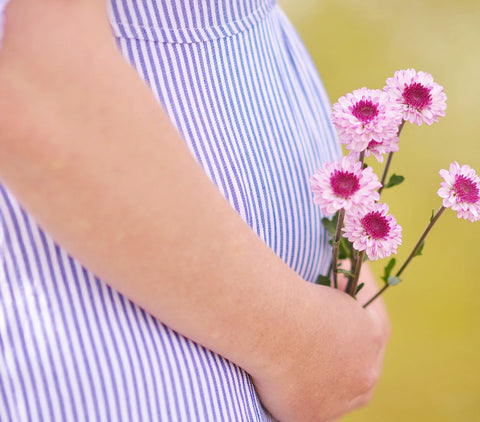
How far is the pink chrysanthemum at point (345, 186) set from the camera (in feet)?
1.59

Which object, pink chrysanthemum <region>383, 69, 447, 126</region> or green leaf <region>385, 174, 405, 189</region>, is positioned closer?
pink chrysanthemum <region>383, 69, 447, 126</region>

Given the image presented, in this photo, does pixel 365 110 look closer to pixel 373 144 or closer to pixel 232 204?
pixel 373 144

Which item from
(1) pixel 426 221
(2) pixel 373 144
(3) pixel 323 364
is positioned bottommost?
(1) pixel 426 221

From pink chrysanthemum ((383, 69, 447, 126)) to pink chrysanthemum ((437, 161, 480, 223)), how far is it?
0.06 metres

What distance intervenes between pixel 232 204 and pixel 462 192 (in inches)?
A: 8.9

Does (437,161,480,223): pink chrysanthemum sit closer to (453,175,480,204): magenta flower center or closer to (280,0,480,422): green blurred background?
(453,175,480,204): magenta flower center

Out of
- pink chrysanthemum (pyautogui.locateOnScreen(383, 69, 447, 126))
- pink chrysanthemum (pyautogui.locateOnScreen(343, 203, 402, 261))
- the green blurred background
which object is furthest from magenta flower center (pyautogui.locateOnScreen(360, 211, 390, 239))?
the green blurred background

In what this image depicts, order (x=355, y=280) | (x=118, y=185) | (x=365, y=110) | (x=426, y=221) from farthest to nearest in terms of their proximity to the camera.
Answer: (x=426, y=221) < (x=355, y=280) < (x=365, y=110) < (x=118, y=185)

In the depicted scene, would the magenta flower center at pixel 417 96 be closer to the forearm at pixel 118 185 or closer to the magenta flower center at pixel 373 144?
the magenta flower center at pixel 373 144

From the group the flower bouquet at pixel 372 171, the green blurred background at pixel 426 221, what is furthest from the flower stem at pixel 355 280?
the green blurred background at pixel 426 221

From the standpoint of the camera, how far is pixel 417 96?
54 cm

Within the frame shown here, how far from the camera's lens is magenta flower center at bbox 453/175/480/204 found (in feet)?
1.74

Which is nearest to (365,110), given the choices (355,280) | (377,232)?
(377,232)

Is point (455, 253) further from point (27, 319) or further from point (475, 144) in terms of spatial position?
point (27, 319)
